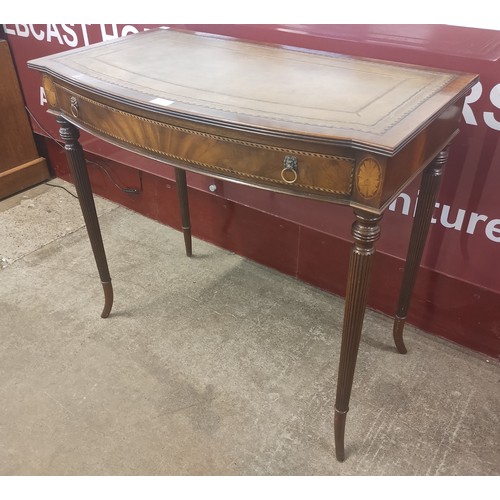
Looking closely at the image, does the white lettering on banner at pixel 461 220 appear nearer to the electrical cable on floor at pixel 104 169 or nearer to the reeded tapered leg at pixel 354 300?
the reeded tapered leg at pixel 354 300

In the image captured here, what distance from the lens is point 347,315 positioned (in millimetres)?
1038

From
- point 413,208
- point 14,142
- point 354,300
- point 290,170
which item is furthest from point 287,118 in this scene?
point 14,142

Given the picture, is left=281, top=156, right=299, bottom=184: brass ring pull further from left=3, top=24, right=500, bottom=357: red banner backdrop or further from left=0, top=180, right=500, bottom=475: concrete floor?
left=0, top=180, right=500, bottom=475: concrete floor

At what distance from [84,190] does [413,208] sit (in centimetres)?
97

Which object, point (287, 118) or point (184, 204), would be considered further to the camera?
Answer: point (184, 204)

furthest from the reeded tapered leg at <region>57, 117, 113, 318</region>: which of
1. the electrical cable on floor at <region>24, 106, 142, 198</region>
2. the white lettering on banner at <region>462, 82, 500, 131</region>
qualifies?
the white lettering on banner at <region>462, 82, 500, 131</region>

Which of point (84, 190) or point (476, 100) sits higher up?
point (476, 100)

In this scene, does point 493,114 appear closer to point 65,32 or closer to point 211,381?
point 211,381

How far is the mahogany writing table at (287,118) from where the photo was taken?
861 mm

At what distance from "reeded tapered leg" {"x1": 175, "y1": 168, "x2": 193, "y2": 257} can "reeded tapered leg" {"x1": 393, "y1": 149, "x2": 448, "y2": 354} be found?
850 mm

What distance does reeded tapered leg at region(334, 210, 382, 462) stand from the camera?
0.90 m

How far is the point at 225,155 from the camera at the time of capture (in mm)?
965

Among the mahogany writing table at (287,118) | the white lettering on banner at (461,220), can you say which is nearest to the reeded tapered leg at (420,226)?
the mahogany writing table at (287,118)
